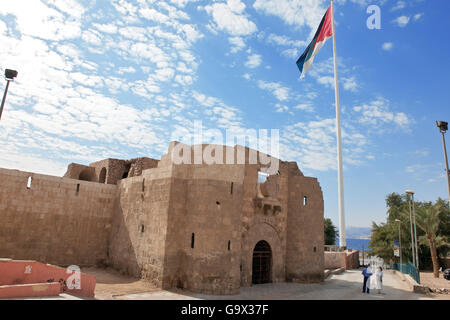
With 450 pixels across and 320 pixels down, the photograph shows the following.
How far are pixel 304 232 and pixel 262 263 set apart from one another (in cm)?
363

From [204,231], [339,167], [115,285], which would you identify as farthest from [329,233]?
[115,285]

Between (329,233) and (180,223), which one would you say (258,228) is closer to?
(180,223)

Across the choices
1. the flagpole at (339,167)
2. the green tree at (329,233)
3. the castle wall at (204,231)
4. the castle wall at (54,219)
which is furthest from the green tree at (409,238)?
the castle wall at (54,219)

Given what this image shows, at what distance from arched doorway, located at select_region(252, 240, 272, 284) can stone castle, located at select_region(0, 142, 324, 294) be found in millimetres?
58

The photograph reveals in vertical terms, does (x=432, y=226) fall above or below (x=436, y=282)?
above

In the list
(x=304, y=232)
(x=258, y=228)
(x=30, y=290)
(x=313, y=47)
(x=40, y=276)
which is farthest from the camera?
(x=313, y=47)

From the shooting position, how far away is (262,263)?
18.1 m

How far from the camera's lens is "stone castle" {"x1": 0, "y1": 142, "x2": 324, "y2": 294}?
47.8 ft

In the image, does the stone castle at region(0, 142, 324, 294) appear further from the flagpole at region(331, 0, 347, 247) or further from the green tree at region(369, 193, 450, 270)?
the flagpole at region(331, 0, 347, 247)

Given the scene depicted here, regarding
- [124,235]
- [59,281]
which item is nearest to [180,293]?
[59,281]

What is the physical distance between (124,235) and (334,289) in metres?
12.5

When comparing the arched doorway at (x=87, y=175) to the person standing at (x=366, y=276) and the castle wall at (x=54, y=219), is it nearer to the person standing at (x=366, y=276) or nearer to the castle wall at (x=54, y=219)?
the castle wall at (x=54, y=219)

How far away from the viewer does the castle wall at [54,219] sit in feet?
53.9
